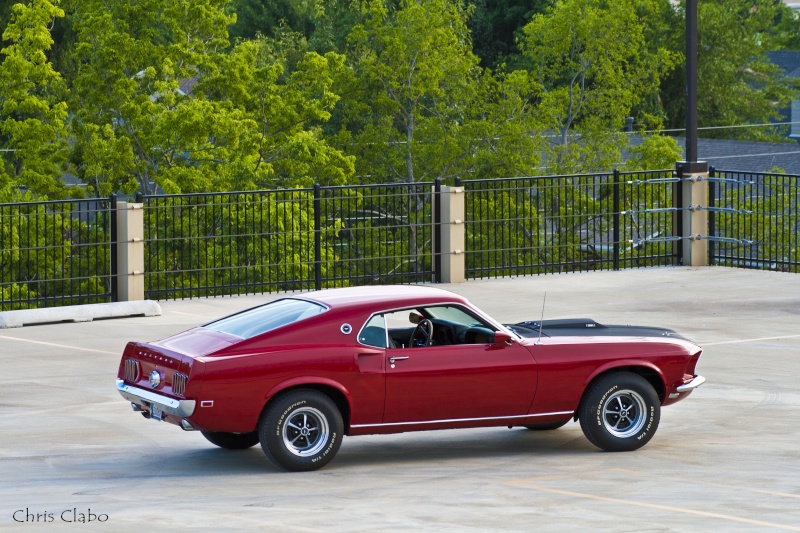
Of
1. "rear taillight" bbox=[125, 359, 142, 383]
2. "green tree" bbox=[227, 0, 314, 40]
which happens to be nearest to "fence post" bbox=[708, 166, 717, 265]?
"rear taillight" bbox=[125, 359, 142, 383]

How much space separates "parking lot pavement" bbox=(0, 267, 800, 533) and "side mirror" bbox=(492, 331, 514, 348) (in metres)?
0.91

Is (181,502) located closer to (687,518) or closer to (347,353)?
(347,353)

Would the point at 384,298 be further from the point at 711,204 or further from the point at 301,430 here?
the point at 711,204

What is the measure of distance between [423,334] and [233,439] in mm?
1779

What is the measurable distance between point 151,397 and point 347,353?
1.46m

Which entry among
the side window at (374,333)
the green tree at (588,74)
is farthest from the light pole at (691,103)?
the green tree at (588,74)

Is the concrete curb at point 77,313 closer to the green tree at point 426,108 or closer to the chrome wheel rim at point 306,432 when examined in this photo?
the chrome wheel rim at point 306,432

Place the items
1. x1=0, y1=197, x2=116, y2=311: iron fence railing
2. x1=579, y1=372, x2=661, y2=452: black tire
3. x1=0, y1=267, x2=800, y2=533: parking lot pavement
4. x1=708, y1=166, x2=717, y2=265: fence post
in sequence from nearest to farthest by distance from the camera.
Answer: x1=0, y1=267, x2=800, y2=533: parking lot pavement, x1=579, y1=372, x2=661, y2=452: black tire, x1=0, y1=197, x2=116, y2=311: iron fence railing, x1=708, y1=166, x2=717, y2=265: fence post

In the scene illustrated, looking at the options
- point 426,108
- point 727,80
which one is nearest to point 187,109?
point 426,108

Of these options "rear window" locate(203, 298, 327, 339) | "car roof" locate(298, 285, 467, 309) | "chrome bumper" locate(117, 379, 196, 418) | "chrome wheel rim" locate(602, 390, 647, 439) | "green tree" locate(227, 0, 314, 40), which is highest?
"green tree" locate(227, 0, 314, 40)

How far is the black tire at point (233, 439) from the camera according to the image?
1227 centimetres

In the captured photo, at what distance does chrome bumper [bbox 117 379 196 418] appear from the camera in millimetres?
10898

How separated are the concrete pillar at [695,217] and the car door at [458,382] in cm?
1464

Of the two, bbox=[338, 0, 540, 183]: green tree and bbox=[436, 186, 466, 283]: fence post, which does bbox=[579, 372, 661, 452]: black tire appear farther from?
bbox=[338, 0, 540, 183]: green tree
